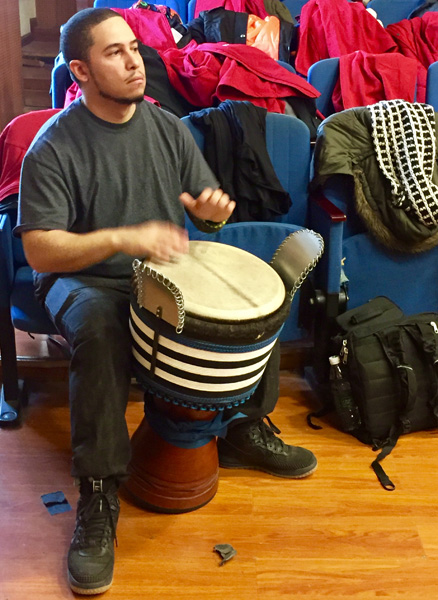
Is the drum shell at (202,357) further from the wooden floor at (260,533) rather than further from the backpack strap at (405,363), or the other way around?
the backpack strap at (405,363)

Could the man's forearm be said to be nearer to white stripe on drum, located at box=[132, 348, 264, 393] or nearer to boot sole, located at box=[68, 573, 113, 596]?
white stripe on drum, located at box=[132, 348, 264, 393]

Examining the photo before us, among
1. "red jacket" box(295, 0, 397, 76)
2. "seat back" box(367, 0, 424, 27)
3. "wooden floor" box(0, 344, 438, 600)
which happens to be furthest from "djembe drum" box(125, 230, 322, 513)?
"seat back" box(367, 0, 424, 27)

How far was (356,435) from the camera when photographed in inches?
81.8

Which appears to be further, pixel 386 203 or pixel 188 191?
pixel 386 203

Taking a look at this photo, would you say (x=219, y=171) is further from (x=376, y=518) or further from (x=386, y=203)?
(x=376, y=518)

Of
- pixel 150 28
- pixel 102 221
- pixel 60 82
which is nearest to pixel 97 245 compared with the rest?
pixel 102 221

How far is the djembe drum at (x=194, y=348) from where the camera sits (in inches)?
55.3

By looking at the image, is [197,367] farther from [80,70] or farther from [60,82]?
[60,82]

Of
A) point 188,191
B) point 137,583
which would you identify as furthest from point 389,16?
point 137,583

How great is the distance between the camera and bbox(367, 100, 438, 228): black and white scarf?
7.25 ft

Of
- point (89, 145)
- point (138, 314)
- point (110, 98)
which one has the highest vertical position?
point (110, 98)

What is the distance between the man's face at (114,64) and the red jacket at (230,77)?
90 cm

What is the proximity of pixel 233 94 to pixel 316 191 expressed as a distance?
0.53 metres

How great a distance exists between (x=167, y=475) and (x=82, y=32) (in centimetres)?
112
